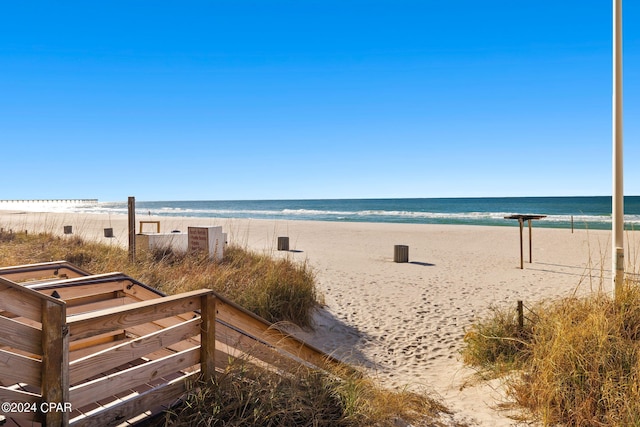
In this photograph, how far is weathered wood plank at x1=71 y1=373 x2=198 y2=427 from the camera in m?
2.59

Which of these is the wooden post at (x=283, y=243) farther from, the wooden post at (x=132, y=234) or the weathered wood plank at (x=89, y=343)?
the weathered wood plank at (x=89, y=343)

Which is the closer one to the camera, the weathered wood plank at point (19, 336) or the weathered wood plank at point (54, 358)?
the weathered wood plank at point (19, 336)

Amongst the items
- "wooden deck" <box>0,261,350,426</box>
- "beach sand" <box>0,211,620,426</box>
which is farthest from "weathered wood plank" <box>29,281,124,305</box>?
"beach sand" <box>0,211,620,426</box>

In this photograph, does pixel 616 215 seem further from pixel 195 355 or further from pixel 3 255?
pixel 3 255

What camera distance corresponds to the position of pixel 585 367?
3.81 m

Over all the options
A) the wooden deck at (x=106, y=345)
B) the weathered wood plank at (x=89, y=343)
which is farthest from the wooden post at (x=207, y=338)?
the weathered wood plank at (x=89, y=343)

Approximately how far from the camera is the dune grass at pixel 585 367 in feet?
11.8

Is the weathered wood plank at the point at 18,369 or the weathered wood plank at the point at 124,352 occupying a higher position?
the weathered wood plank at the point at 18,369

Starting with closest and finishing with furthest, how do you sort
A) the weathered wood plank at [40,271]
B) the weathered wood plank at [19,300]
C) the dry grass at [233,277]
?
the weathered wood plank at [19,300], the weathered wood plank at [40,271], the dry grass at [233,277]

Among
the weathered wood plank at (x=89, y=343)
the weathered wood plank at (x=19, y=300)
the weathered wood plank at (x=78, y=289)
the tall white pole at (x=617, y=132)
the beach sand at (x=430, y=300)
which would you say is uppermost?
the tall white pole at (x=617, y=132)

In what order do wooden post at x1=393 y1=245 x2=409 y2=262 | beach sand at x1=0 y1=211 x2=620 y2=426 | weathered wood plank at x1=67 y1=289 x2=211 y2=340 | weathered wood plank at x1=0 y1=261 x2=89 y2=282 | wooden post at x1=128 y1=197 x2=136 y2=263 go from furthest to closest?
wooden post at x1=393 y1=245 x2=409 y2=262
wooden post at x1=128 y1=197 x2=136 y2=263
beach sand at x1=0 y1=211 x2=620 y2=426
weathered wood plank at x1=0 y1=261 x2=89 y2=282
weathered wood plank at x1=67 y1=289 x2=211 y2=340

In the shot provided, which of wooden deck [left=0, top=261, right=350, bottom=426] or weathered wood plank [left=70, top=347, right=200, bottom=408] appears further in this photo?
weathered wood plank [left=70, top=347, right=200, bottom=408]

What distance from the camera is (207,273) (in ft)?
26.0

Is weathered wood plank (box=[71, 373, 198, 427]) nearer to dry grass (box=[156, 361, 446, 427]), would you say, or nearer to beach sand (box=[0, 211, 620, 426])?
dry grass (box=[156, 361, 446, 427])
